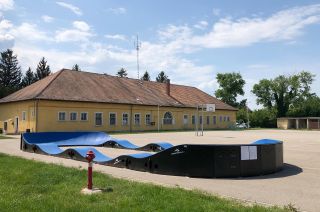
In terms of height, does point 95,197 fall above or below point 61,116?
below

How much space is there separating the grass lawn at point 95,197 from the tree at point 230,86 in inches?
3261

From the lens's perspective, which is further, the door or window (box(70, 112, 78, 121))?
the door

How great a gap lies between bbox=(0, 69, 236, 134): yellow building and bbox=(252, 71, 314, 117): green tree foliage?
38.2m

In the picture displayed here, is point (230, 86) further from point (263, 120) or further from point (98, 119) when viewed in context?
point (98, 119)

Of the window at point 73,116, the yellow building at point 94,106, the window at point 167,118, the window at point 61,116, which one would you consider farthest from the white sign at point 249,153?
the window at point 167,118

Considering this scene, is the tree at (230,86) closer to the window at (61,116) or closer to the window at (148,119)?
the window at (148,119)

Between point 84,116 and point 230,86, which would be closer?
point 84,116

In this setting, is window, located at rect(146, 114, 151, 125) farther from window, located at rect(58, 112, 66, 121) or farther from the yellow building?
window, located at rect(58, 112, 66, 121)

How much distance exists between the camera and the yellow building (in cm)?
4056

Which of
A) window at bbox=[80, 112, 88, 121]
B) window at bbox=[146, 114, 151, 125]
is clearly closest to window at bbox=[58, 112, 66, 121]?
window at bbox=[80, 112, 88, 121]

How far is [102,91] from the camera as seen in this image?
47812mm

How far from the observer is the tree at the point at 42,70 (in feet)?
306

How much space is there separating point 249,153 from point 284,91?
87680mm

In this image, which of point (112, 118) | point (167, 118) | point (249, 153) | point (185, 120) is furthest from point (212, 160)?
point (185, 120)
